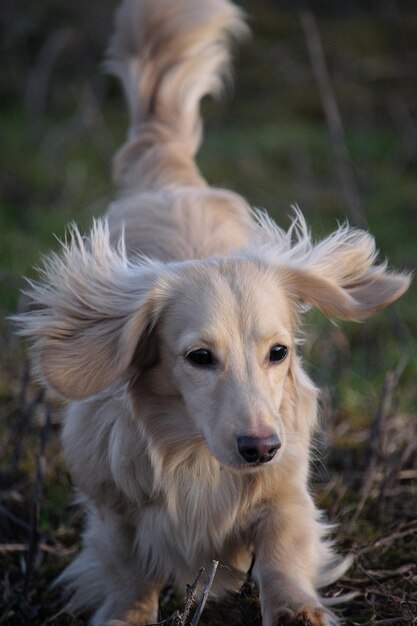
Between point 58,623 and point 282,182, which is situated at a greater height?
point 58,623

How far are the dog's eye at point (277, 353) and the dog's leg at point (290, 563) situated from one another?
0.47 m

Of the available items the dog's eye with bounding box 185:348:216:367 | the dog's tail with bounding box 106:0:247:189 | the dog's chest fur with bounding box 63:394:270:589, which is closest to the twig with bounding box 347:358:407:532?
the dog's chest fur with bounding box 63:394:270:589

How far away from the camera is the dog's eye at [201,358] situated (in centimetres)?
307

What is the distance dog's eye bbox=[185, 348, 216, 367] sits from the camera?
3.07 metres

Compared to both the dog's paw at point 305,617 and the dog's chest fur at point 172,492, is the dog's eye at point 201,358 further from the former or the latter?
the dog's paw at point 305,617

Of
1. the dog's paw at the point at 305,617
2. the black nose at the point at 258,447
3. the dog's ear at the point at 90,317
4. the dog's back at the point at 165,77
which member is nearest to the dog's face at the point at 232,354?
the black nose at the point at 258,447

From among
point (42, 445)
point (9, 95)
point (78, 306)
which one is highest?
point (78, 306)

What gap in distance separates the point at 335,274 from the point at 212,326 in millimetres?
671

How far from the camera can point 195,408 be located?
3107mm

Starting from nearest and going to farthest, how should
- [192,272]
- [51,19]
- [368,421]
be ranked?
[192,272]
[368,421]
[51,19]

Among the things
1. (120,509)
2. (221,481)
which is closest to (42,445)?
(120,509)

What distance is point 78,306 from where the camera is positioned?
10.9 ft

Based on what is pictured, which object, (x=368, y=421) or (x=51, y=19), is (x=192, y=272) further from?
(x=51, y=19)

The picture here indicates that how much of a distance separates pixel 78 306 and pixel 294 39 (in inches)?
463
